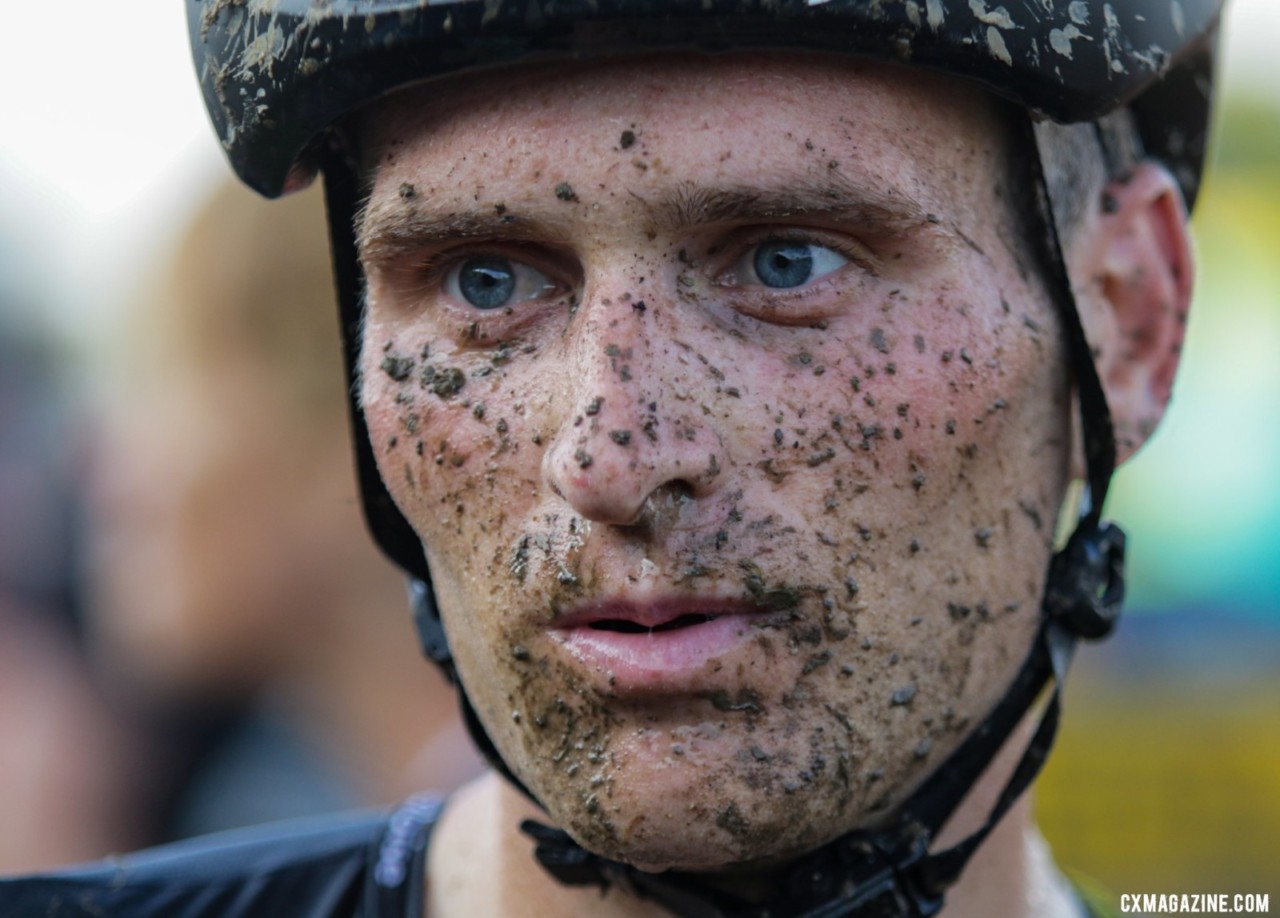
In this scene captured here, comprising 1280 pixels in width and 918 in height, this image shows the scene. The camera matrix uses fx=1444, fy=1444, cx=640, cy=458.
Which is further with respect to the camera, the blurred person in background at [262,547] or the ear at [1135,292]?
the blurred person in background at [262,547]

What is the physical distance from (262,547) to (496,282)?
Answer: 2849 millimetres

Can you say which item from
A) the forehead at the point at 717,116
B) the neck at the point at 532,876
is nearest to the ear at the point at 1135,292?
the forehead at the point at 717,116

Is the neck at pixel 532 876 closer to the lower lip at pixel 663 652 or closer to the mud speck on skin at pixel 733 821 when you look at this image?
the mud speck on skin at pixel 733 821

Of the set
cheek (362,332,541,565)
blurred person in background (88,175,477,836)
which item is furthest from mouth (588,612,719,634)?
blurred person in background (88,175,477,836)

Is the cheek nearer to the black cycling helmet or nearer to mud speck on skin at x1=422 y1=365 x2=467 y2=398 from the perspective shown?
mud speck on skin at x1=422 y1=365 x2=467 y2=398

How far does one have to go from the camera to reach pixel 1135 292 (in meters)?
2.67

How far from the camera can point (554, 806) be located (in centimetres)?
219

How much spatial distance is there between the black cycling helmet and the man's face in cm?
8

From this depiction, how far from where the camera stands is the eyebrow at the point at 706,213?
212 centimetres

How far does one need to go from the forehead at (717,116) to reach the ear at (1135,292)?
0.48m

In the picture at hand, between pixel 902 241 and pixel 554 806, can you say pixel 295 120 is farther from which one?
pixel 554 806

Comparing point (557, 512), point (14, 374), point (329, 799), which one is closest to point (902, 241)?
point (557, 512)

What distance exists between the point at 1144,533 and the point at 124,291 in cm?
684

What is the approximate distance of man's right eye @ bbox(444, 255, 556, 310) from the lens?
2289mm
